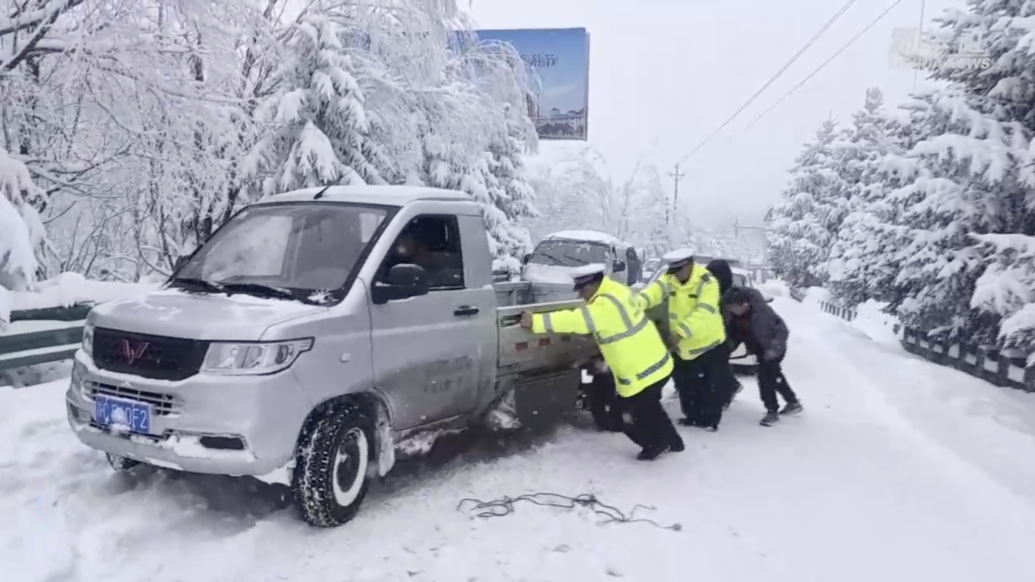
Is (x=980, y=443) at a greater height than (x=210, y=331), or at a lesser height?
lesser

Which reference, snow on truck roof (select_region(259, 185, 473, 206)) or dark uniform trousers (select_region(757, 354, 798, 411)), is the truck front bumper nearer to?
snow on truck roof (select_region(259, 185, 473, 206))

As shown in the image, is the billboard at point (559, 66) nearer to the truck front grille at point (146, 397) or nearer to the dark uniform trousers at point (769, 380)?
the dark uniform trousers at point (769, 380)

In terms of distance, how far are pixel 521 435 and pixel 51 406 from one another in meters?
4.22

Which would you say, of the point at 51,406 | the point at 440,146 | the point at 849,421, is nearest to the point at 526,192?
→ the point at 440,146

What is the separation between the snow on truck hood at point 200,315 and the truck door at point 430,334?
696 mm

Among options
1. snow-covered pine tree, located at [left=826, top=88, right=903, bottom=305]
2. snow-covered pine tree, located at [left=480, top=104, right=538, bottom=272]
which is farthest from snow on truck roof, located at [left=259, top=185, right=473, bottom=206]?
snow-covered pine tree, located at [left=480, top=104, right=538, bottom=272]

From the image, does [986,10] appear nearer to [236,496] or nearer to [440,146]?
[440,146]

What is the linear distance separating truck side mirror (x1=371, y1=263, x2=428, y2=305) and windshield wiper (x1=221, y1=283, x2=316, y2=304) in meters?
0.49

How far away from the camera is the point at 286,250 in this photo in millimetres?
5758

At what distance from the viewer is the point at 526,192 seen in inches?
1000

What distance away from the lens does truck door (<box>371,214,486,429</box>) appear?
5.54 m

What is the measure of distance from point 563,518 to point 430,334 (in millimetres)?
1606

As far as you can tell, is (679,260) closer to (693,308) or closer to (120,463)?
(693,308)

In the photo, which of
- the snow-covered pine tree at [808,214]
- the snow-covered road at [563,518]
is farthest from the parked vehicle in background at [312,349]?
the snow-covered pine tree at [808,214]
